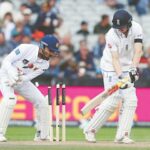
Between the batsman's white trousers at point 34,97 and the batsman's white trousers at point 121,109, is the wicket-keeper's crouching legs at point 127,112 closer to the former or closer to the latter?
the batsman's white trousers at point 121,109

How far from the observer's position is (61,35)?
21.0m

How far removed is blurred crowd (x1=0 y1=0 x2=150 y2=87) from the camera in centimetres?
1905

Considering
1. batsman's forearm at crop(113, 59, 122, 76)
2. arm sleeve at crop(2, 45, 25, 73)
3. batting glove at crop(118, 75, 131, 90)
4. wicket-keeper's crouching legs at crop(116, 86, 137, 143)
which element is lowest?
wicket-keeper's crouching legs at crop(116, 86, 137, 143)

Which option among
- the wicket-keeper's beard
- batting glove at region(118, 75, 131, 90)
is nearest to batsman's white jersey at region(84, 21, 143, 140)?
batting glove at region(118, 75, 131, 90)

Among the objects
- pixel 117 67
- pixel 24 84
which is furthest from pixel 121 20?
pixel 24 84

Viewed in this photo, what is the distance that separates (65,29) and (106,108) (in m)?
9.01

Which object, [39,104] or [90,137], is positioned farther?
[39,104]

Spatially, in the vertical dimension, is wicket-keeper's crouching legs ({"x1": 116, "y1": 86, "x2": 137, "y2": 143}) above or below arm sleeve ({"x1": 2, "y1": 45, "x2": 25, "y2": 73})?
below

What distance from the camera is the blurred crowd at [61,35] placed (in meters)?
19.0

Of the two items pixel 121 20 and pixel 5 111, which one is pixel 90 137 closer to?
pixel 5 111

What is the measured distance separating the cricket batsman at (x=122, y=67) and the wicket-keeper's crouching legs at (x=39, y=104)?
71cm

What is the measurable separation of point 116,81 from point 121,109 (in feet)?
1.59

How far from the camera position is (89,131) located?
12.8 metres

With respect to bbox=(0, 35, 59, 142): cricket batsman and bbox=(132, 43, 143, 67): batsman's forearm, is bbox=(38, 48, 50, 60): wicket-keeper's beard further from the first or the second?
bbox=(132, 43, 143, 67): batsman's forearm
